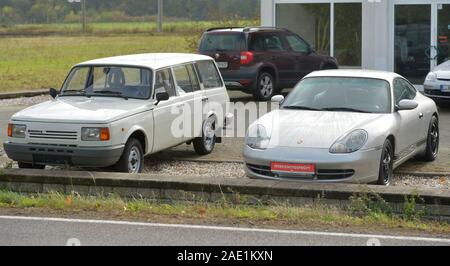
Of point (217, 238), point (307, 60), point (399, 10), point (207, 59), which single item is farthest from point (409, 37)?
point (217, 238)

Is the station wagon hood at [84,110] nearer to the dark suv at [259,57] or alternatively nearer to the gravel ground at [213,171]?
the gravel ground at [213,171]

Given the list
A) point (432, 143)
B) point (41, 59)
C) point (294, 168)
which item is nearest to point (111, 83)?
point (294, 168)

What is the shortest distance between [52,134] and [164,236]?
3.43 metres

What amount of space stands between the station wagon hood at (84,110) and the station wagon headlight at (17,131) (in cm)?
9

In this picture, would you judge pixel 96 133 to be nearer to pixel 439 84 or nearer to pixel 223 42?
pixel 439 84

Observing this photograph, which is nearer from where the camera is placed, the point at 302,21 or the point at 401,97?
the point at 401,97

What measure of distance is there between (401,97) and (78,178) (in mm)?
4447

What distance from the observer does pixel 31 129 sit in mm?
10570

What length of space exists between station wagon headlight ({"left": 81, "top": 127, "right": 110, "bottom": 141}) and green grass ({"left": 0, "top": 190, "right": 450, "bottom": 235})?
3.93 ft

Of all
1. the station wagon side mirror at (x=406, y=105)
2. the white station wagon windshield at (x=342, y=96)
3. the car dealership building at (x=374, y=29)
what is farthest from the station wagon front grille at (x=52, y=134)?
the car dealership building at (x=374, y=29)

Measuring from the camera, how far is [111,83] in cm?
1164

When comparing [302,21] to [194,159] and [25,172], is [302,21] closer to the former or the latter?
[194,159]

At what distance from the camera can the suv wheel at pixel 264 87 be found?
64.1 ft
